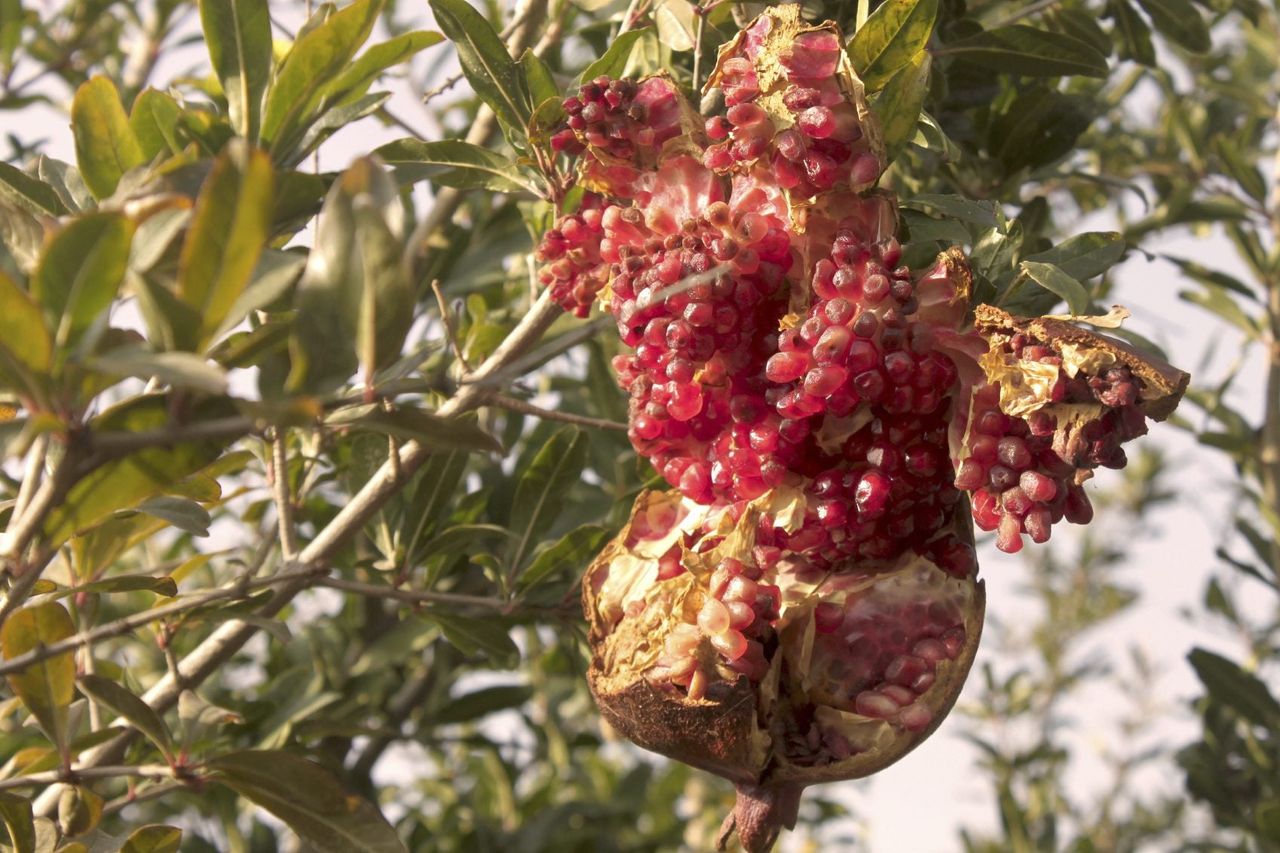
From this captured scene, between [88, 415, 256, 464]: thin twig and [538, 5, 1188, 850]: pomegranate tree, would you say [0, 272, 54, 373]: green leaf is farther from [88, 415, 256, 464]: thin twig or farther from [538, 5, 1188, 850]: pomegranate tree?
[538, 5, 1188, 850]: pomegranate tree

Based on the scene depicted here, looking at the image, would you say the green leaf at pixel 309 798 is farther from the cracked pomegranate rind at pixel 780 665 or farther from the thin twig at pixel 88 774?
the cracked pomegranate rind at pixel 780 665

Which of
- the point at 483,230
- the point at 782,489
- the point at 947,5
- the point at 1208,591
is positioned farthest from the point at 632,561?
the point at 1208,591

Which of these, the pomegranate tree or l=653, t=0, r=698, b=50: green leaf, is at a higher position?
l=653, t=0, r=698, b=50: green leaf

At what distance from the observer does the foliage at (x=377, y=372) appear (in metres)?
0.72

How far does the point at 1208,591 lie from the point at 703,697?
188 centimetres

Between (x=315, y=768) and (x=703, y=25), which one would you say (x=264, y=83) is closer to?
(x=703, y=25)

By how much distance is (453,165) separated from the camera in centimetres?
119

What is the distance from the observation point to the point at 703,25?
3.61 feet

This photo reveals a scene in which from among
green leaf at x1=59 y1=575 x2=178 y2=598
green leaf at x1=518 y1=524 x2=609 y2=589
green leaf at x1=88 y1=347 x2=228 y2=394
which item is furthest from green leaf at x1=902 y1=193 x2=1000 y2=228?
green leaf at x1=59 y1=575 x2=178 y2=598

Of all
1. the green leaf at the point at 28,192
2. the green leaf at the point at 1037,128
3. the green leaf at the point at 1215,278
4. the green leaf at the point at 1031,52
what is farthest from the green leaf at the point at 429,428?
the green leaf at the point at 1215,278

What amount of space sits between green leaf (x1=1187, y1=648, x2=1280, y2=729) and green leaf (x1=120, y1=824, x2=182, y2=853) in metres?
1.41

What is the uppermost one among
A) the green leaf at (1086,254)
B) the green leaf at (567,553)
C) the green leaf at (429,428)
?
the green leaf at (429,428)

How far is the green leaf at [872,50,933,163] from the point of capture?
97cm

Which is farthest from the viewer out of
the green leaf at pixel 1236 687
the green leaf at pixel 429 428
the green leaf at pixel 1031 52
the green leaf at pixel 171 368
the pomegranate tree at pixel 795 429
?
the green leaf at pixel 1236 687
